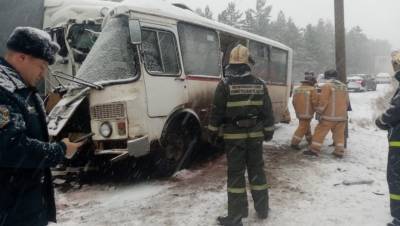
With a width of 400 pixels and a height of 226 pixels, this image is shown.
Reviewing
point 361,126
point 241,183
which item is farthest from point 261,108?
point 361,126

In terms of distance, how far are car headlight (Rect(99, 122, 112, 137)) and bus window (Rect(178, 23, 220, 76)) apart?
177cm

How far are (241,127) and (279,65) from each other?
7120mm

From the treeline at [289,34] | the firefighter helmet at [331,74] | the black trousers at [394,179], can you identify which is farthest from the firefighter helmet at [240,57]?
the treeline at [289,34]

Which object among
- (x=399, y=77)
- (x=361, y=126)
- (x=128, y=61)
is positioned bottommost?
(x=361, y=126)

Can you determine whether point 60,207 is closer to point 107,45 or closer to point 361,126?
point 107,45

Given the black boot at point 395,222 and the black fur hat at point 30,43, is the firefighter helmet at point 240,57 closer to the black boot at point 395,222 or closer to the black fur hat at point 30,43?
the black boot at point 395,222

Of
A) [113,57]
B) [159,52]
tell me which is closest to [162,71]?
[159,52]

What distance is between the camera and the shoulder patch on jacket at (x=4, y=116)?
236 cm

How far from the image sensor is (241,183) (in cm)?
485

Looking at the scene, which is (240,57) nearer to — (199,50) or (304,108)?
(199,50)

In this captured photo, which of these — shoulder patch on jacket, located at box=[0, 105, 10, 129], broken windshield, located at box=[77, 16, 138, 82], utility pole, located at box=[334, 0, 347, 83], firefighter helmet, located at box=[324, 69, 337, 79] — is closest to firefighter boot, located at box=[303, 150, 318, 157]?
firefighter helmet, located at box=[324, 69, 337, 79]

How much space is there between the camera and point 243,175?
16.1ft

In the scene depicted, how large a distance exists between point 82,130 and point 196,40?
8.37ft

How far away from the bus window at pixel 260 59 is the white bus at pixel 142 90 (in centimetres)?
251
